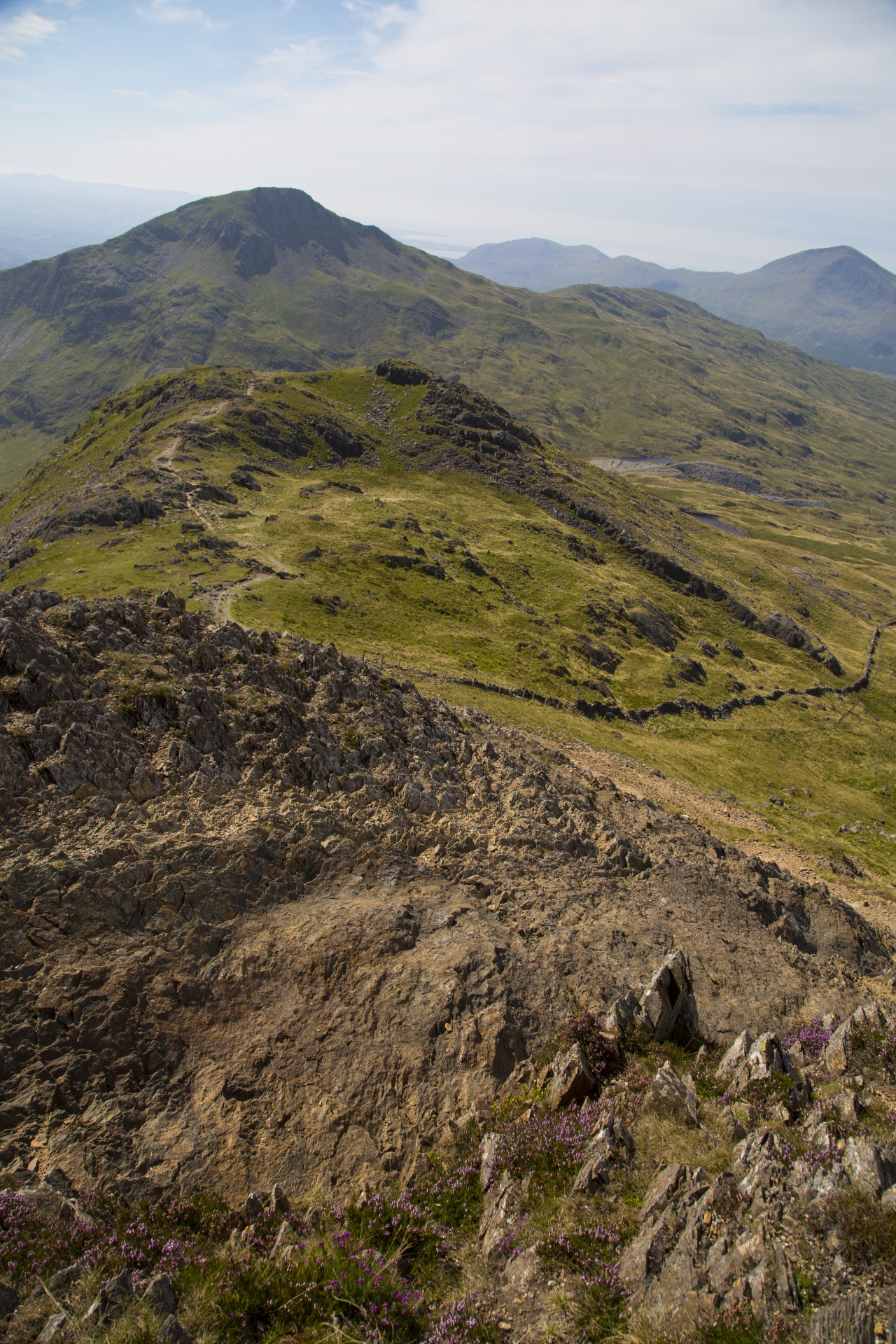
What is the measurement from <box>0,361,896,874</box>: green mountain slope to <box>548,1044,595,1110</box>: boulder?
17.3 m

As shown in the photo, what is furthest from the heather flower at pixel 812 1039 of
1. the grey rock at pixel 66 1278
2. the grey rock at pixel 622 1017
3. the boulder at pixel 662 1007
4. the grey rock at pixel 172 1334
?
the grey rock at pixel 66 1278

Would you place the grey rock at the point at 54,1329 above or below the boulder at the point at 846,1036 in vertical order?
below

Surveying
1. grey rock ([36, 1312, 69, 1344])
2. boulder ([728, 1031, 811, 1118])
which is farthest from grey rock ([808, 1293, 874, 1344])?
grey rock ([36, 1312, 69, 1344])

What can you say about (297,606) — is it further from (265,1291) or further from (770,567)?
(770,567)

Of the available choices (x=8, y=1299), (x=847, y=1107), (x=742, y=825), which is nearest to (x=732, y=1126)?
(x=847, y=1107)

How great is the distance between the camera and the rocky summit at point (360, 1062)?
1034cm

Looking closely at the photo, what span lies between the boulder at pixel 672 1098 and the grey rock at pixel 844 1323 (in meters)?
4.12

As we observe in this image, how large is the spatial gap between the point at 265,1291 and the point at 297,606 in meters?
67.5

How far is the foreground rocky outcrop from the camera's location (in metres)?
13.3

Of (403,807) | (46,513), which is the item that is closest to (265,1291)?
(403,807)

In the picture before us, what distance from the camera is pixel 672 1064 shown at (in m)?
15.4

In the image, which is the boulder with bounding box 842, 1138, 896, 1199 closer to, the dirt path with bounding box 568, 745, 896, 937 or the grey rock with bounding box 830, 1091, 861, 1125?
the grey rock with bounding box 830, 1091, 861, 1125

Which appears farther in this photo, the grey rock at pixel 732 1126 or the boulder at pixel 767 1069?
the boulder at pixel 767 1069

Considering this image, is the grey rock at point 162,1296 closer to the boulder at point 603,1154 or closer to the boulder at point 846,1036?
the boulder at point 603,1154
